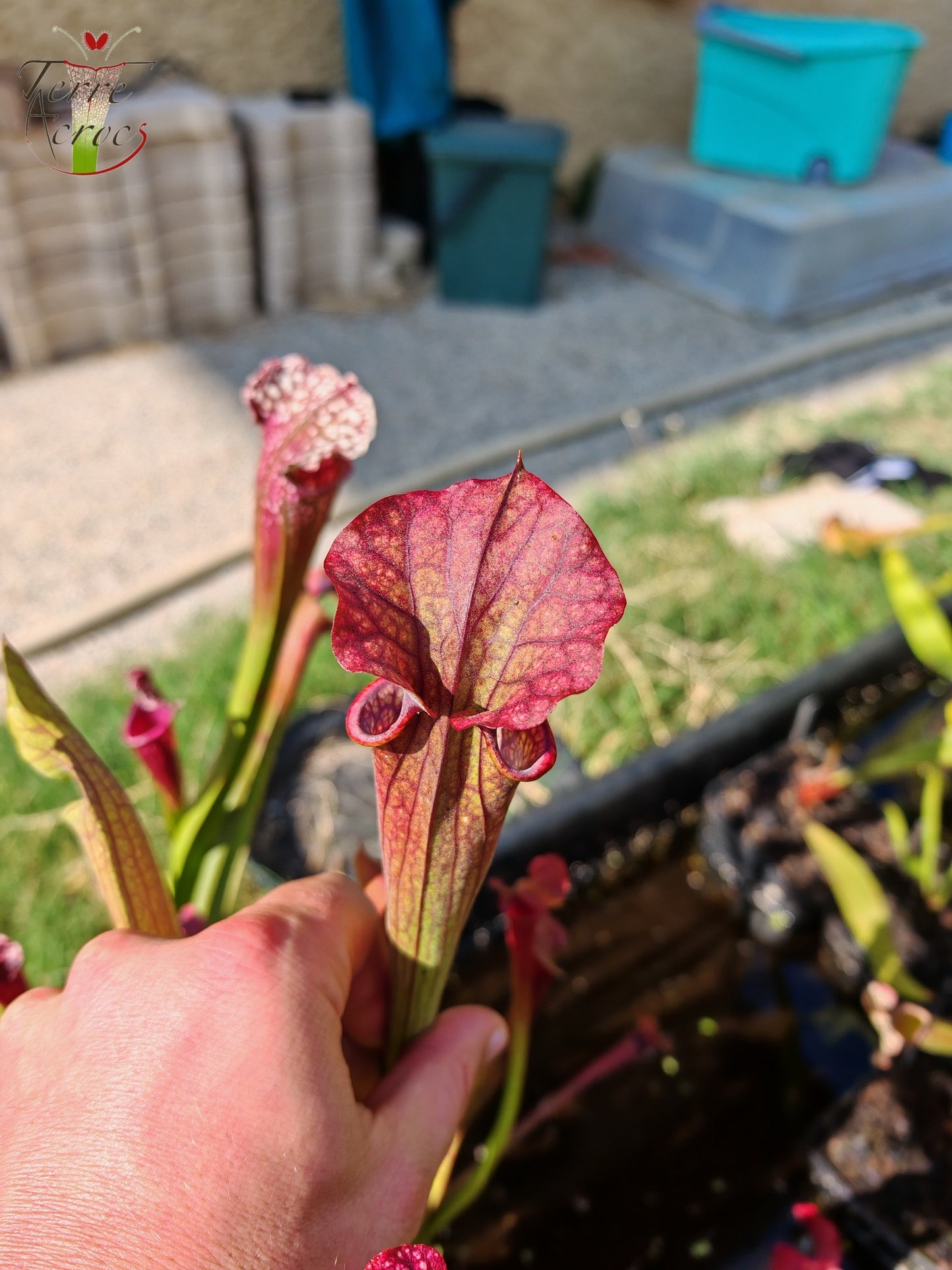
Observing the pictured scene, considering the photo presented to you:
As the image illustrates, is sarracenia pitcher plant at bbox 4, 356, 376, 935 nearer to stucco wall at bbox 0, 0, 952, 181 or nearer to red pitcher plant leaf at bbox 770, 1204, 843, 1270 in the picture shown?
red pitcher plant leaf at bbox 770, 1204, 843, 1270

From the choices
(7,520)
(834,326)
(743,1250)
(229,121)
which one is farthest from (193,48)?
(743,1250)

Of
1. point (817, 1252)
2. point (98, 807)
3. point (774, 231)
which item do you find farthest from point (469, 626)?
point (774, 231)

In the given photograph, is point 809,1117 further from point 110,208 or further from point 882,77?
Result: point 882,77

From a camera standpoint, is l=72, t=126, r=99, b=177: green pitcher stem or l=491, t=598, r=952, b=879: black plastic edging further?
l=491, t=598, r=952, b=879: black plastic edging

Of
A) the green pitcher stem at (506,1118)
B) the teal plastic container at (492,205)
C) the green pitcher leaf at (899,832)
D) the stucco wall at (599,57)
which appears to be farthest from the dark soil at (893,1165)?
the stucco wall at (599,57)

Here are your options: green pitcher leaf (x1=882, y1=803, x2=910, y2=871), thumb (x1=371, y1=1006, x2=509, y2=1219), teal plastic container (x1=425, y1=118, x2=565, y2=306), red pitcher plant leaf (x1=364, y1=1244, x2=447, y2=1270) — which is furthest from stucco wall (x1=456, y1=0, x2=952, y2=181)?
red pitcher plant leaf (x1=364, y1=1244, x2=447, y2=1270)
